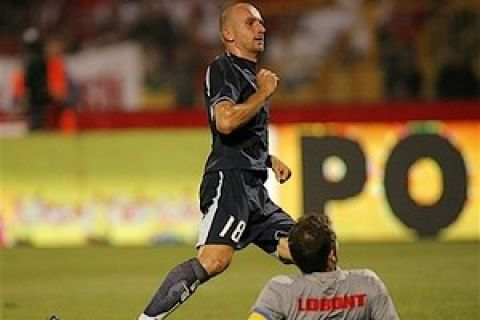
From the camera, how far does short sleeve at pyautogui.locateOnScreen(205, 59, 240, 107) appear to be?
7012 millimetres

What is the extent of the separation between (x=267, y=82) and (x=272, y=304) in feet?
4.39

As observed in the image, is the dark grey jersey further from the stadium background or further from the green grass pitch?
the stadium background

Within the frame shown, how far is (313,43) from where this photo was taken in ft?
60.7

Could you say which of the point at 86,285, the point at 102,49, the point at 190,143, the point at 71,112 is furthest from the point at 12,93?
the point at 86,285

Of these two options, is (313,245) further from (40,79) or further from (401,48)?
(401,48)

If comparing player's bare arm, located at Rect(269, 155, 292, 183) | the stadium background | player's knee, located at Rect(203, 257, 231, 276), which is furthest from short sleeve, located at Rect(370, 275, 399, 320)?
the stadium background

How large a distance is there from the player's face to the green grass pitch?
224 cm

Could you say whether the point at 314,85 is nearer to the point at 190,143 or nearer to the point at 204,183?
the point at 190,143

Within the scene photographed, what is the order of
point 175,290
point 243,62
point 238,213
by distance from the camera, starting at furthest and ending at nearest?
1. point 243,62
2. point 238,213
3. point 175,290

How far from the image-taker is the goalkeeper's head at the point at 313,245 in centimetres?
597

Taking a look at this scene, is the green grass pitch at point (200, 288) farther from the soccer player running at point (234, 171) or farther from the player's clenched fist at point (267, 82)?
the player's clenched fist at point (267, 82)

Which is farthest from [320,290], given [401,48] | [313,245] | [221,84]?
[401,48]

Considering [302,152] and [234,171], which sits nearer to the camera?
[234,171]

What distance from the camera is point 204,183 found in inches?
286
